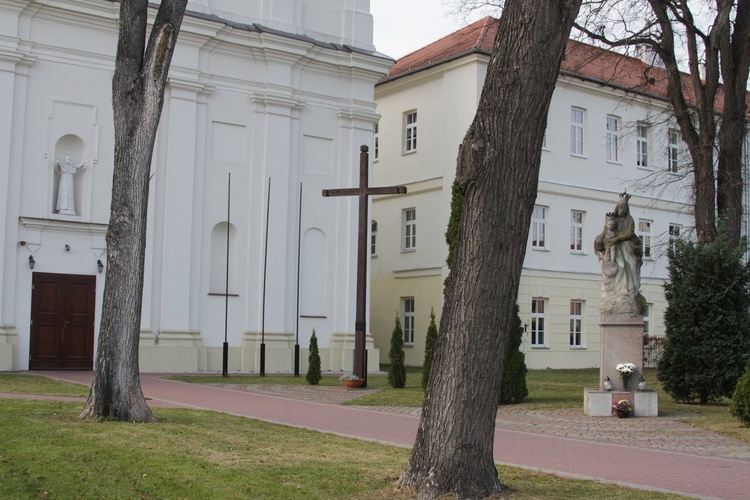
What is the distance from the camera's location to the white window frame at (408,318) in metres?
34.9

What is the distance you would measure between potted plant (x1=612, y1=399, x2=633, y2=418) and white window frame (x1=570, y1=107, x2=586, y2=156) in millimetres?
21060

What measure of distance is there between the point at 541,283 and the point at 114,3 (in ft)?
59.0

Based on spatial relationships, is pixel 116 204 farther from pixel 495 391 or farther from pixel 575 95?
pixel 575 95

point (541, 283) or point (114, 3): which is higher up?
point (114, 3)

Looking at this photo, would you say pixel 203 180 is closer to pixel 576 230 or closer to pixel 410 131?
pixel 410 131

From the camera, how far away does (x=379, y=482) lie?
8125mm

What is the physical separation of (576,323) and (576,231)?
3.60 metres

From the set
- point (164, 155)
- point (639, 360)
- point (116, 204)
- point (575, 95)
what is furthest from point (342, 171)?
point (116, 204)

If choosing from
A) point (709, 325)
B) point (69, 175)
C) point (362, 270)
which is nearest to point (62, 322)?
point (69, 175)

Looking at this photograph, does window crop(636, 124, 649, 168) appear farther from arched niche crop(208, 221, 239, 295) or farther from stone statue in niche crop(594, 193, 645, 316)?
stone statue in niche crop(594, 193, 645, 316)

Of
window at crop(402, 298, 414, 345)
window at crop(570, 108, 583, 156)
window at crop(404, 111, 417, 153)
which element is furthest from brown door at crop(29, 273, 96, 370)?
window at crop(570, 108, 583, 156)

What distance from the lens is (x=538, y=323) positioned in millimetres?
34625

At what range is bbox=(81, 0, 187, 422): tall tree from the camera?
11.8 metres

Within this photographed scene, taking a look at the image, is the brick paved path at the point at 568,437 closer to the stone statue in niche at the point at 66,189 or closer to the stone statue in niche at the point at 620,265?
the stone statue in niche at the point at 620,265
